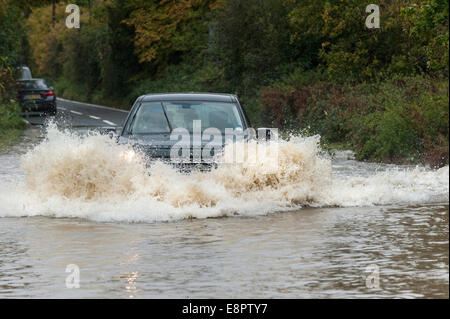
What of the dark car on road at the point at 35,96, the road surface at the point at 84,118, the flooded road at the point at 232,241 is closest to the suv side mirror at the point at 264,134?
the flooded road at the point at 232,241

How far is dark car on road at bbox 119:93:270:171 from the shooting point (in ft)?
46.4

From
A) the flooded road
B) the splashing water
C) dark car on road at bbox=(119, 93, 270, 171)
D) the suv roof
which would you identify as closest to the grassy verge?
the splashing water

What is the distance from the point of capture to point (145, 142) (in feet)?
47.4

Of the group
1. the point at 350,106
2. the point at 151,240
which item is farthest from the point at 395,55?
the point at 151,240

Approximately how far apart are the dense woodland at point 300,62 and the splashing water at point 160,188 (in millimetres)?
2195

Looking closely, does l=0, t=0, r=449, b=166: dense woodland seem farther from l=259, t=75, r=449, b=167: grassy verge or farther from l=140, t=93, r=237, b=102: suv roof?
l=140, t=93, r=237, b=102: suv roof

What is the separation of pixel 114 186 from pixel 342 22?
18.5 m

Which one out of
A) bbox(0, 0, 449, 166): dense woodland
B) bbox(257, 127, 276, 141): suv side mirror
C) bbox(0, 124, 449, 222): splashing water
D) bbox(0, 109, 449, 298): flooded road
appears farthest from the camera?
bbox(0, 0, 449, 166): dense woodland

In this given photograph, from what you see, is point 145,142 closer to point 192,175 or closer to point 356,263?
point 192,175

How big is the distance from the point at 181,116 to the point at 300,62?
69.4ft

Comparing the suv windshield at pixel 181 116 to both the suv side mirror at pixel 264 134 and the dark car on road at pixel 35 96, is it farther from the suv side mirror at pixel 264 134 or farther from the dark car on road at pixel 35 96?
the dark car on road at pixel 35 96

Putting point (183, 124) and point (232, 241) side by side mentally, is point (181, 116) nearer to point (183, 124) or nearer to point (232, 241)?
point (183, 124)

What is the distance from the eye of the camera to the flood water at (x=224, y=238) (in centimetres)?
894

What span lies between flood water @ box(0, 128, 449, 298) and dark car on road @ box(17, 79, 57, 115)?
85.7ft
